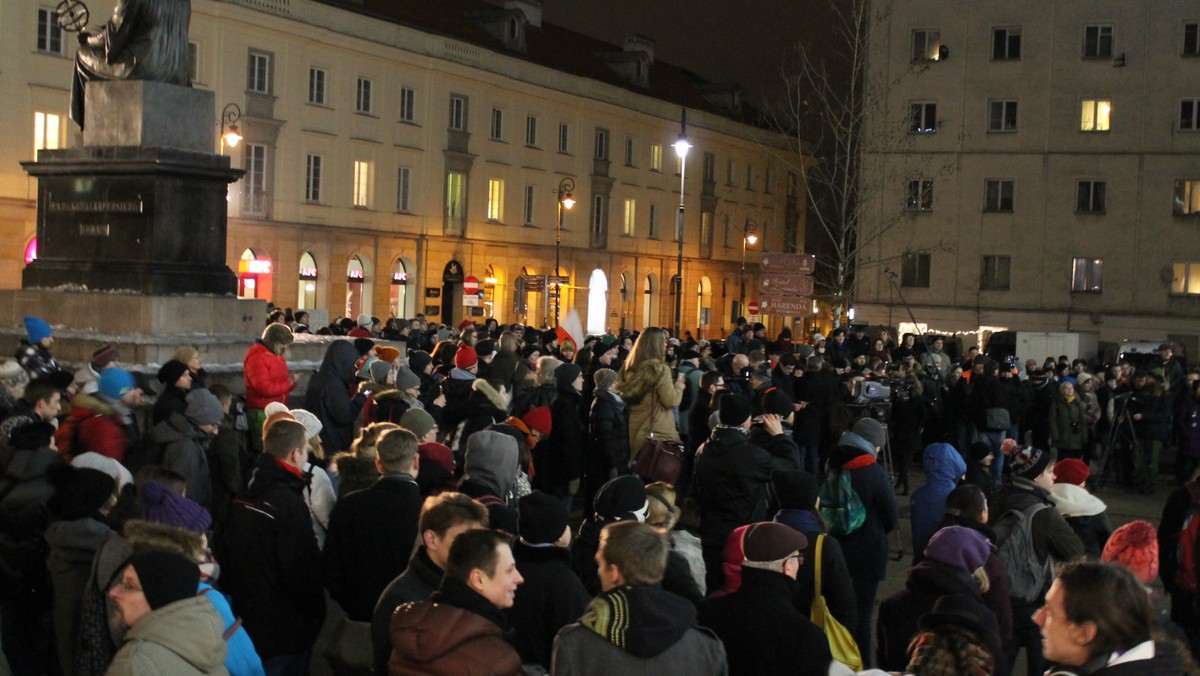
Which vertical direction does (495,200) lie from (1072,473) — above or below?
above

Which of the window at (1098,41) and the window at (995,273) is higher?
the window at (1098,41)

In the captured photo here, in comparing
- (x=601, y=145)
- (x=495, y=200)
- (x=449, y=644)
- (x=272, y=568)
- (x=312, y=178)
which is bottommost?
(x=272, y=568)

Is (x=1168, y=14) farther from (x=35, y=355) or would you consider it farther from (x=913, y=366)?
(x=35, y=355)

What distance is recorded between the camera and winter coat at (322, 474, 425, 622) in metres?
6.76

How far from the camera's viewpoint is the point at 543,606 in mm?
5688

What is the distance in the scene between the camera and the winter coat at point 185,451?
909 cm

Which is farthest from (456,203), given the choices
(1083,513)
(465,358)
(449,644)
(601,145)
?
(449,644)

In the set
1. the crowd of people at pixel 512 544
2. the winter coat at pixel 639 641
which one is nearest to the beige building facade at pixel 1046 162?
the crowd of people at pixel 512 544

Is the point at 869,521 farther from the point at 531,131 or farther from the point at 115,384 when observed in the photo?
the point at 531,131

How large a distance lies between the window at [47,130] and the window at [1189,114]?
130 feet

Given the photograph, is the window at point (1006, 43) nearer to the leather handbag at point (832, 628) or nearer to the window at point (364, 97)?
the window at point (364, 97)

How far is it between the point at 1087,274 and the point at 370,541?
4833 cm

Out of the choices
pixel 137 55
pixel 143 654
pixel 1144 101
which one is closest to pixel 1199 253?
pixel 1144 101

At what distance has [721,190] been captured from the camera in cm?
8088
